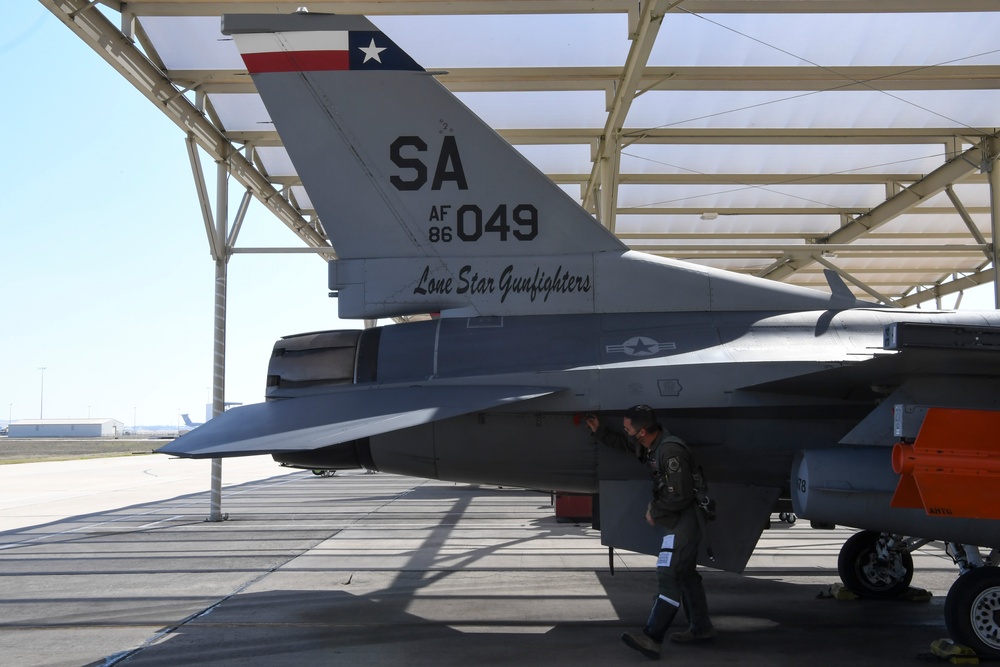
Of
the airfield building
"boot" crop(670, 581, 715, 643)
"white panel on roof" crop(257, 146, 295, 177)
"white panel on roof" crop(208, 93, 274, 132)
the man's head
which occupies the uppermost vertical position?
"white panel on roof" crop(208, 93, 274, 132)

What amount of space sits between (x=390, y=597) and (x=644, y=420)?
302cm

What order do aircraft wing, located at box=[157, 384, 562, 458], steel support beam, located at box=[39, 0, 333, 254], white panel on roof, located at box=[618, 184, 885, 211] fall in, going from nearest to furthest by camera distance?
aircraft wing, located at box=[157, 384, 562, 458]
steel support beam, located at box=[39, 0, 333, 254]
white panel on roof, located at box=[618, 184, 885, 211]

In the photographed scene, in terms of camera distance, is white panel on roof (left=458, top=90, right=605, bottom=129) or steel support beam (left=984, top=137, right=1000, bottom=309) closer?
white panel on roof (left=458, top=90, right=605, bottom=129)

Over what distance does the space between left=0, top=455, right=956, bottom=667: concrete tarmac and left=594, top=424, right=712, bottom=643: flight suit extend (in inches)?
9.4

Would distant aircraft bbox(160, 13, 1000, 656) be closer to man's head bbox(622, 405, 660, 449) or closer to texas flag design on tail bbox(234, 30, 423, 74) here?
texas flag design on tail bbox(234, 30, 423, 74)

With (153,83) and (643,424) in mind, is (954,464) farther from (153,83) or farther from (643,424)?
(153,83)

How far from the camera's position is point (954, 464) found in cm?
484

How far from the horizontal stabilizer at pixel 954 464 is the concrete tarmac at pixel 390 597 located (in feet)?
3.37

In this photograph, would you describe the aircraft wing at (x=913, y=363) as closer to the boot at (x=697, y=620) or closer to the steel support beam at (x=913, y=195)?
the boot at (x=697, y=620)

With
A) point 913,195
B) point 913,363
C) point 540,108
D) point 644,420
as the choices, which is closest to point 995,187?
point 913,195

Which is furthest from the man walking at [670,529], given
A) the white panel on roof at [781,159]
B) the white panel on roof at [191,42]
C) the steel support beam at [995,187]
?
the steel support beam at [995,187]

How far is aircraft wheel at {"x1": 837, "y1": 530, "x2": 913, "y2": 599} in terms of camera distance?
268 inches

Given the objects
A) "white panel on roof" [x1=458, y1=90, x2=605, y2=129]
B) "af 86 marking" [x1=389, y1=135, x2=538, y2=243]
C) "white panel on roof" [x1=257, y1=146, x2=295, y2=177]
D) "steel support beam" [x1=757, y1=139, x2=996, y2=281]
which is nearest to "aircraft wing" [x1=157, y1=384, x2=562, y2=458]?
"af 86 marking" [x1=389, y1=135, x2=538, y2=243]

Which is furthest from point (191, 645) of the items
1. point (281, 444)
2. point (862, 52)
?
point (862, 52)
